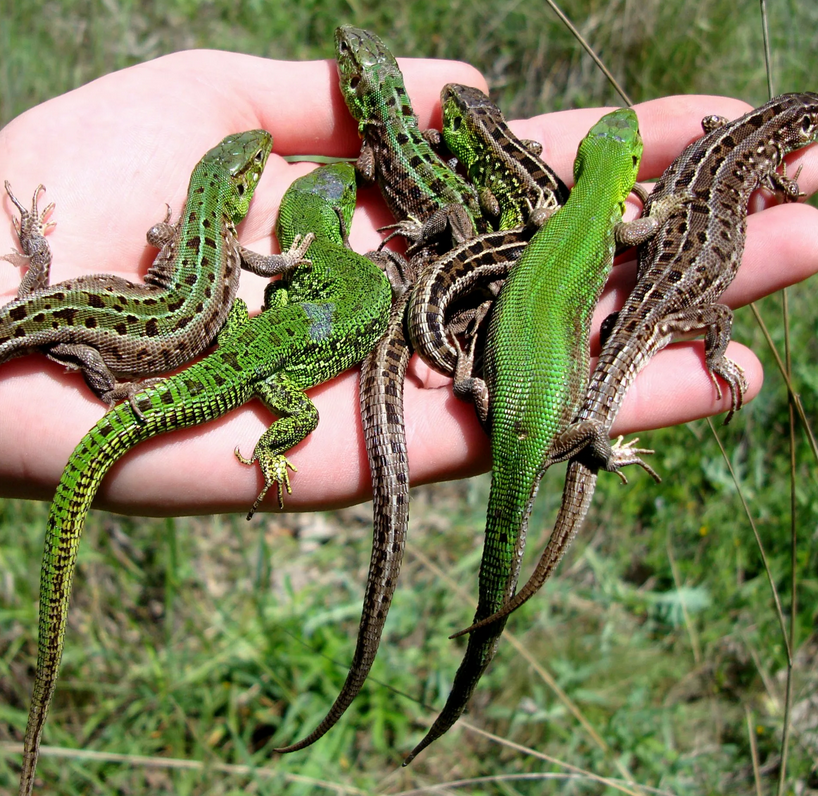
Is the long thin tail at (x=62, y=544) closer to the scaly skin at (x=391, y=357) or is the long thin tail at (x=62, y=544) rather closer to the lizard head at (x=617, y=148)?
the scaly skin at (x=391, y=357)

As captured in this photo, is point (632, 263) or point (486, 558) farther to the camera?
point (632, 263)

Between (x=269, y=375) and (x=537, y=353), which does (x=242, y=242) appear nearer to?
(x=269, y=375)

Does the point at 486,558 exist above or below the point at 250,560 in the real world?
above

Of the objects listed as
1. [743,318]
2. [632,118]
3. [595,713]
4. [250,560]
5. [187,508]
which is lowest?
[595,713]

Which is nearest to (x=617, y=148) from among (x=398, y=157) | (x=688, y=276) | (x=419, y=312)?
(x=688, y=276)

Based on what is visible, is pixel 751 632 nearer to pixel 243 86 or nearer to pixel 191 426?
pixel 191 426

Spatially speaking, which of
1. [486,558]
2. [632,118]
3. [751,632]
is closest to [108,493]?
[486,558]

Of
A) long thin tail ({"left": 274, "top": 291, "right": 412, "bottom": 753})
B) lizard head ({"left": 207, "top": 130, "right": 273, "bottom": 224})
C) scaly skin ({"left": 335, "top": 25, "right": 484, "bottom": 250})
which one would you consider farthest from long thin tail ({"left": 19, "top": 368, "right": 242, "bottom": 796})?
scaly skin ({"left": 335, "top": 25, "right": 484, "bottom": 250})

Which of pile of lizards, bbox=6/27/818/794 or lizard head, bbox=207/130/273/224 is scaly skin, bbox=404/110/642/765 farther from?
lizard head, bbox=207/130/273/224
